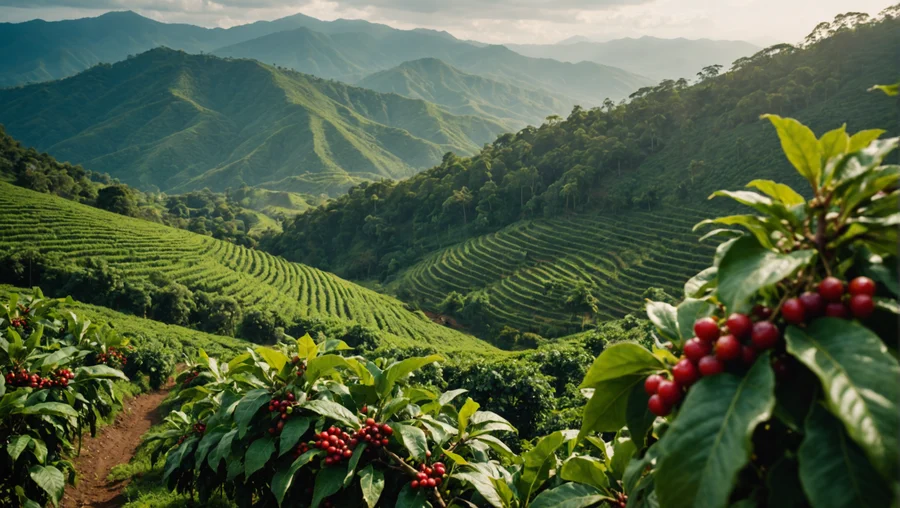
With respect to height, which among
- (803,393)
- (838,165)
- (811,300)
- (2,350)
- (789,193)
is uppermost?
(838,165)

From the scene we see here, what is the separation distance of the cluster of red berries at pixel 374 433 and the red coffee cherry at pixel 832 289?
2060 mm

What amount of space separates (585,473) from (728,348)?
1.17m

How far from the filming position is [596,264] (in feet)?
173

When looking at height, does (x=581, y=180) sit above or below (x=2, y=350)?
below

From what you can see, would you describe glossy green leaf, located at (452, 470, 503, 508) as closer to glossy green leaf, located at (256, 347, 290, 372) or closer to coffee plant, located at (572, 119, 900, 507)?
coffee plant, located at (572, 119, 900, 507)

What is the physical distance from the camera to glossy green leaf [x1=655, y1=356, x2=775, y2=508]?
1.03m

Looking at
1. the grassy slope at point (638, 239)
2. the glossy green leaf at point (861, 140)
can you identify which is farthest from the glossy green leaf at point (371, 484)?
the grassy slope at point (638, 239)

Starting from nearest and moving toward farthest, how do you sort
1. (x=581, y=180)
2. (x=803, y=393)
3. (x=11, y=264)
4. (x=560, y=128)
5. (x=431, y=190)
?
(x=803, y=393)
(x=11, y=264)
(x=581, y=180)
(x=560, y=128)
(x=431, y=190)

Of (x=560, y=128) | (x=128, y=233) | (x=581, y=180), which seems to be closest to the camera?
(x=128, y=233)

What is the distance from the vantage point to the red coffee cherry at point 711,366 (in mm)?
1220

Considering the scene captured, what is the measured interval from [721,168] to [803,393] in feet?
209

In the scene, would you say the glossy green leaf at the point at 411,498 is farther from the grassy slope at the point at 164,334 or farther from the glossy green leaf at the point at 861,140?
the grassy slope at the point at 164,334

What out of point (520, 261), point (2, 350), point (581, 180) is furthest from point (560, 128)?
point (2, 350)

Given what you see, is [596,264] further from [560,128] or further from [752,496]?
[752,496]
